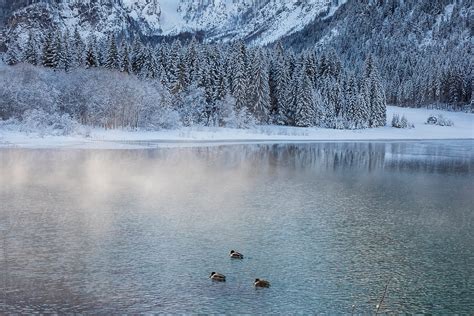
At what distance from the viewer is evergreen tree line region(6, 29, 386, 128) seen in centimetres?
9169

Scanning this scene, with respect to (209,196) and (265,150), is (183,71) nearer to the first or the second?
(265,150)

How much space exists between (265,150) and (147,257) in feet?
147

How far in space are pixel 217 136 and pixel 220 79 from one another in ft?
60.6

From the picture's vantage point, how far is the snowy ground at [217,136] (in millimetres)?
60531

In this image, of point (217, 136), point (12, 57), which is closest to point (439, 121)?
point (217, 136)

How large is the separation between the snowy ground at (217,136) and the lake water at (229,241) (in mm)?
21212

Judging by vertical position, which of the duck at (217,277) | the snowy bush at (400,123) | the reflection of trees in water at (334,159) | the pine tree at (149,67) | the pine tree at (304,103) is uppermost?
the pine tree at (149,67)

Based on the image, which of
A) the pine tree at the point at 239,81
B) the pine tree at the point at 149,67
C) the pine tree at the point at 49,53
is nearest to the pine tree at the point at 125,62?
the pine tree at the point at 149,67

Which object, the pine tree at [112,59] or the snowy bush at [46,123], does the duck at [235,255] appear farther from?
the pine tree at [112,59]

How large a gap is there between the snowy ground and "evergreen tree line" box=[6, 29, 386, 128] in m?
4.64

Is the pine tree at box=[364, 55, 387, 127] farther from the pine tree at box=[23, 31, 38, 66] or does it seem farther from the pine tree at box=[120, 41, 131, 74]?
the pine tree at box=[23, 31, 38, 66]

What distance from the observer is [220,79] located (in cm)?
9569

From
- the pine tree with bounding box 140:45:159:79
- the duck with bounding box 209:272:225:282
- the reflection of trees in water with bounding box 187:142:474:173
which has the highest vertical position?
the pine tree with bounding box 140:45:159:79

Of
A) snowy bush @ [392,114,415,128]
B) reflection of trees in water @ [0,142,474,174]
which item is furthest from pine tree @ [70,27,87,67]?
snowy bush @ [392,114,415,128]
